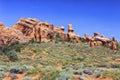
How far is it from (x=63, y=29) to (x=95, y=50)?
19571mm

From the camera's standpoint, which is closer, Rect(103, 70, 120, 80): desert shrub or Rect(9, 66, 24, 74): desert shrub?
Rect(103, 70, 120, 80): desert shrub

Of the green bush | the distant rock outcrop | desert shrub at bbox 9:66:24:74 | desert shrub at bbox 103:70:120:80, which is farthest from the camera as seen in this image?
the distant rock outcrop

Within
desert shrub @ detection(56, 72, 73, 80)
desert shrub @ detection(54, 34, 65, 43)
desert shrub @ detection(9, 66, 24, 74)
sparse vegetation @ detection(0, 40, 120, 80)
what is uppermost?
desert shrub @ detection(54, 34, 65, 43)

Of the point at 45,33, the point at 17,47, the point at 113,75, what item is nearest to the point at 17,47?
the point at 17,47

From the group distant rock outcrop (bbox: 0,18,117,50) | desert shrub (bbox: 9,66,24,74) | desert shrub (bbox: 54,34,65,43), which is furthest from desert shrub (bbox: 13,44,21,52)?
desert shrub (bbox: 9,66,24,74)

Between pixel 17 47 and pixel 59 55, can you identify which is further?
pixel 17 47

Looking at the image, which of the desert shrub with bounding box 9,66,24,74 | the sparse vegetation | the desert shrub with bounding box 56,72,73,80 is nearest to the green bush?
the sparse vegetation

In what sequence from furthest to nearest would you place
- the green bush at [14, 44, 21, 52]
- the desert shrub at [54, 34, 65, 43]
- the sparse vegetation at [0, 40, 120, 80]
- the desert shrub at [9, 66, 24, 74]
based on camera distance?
the desert shrub at [54, 34, 65, 43]
the green bush at [14, 44, 21, 52]
the sparse vegetation at [0, 40, 120, 80]
the desert shrub at [9, 66, 24, 74]

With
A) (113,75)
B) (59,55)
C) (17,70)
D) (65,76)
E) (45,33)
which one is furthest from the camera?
(45,33)

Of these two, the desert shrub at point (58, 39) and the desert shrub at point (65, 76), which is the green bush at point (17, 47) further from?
the desert shrub at point (65, 76)

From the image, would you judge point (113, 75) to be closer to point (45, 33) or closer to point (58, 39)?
point (45, 33)

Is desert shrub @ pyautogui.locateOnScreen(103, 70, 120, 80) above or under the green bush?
under

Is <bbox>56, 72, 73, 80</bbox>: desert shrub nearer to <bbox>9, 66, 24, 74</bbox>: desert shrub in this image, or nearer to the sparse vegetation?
<bbox>9, 66, 24, 74</bbox>: desert shrub

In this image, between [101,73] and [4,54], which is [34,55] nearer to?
[4,54]
